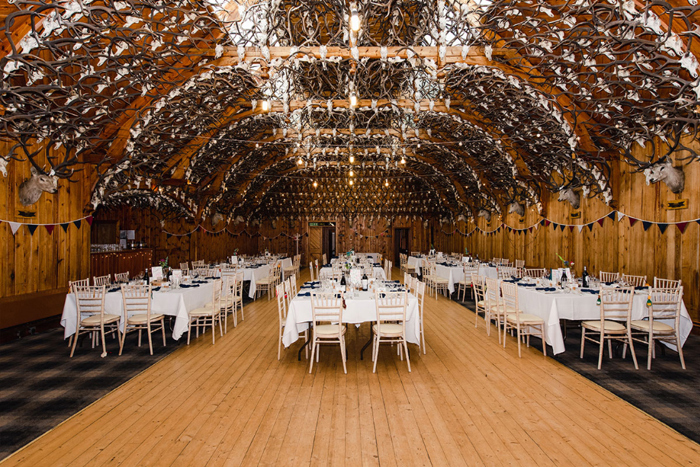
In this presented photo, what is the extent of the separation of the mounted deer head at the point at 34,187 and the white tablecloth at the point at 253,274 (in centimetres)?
506

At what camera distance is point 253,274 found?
448 inches

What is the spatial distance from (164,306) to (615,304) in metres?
7.05

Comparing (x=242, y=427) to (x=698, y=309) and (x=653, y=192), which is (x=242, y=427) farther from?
(x=653, y=192)

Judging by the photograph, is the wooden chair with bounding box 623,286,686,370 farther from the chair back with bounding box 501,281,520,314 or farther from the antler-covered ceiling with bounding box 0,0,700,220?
the antler-covered ceiling with bounding box 0,0,700,220

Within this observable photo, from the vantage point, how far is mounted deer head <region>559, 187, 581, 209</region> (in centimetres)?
977

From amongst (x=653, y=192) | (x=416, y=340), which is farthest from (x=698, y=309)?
(x=416, y=340)

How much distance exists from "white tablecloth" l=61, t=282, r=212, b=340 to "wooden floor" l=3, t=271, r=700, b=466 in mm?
866

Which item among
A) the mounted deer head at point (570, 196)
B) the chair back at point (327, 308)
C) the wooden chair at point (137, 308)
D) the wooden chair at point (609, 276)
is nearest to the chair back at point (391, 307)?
the chair back at point (327, 308)

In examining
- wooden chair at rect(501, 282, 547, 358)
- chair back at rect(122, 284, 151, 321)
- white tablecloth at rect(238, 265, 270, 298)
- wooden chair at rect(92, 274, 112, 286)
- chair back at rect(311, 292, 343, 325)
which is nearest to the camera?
chair back at rect(311, 292, 343, 325)

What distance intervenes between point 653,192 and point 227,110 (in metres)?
10.3

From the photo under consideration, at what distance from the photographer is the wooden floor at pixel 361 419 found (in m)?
3.20

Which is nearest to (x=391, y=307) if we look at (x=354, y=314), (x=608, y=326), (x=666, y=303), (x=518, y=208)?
(x=354, y=314)

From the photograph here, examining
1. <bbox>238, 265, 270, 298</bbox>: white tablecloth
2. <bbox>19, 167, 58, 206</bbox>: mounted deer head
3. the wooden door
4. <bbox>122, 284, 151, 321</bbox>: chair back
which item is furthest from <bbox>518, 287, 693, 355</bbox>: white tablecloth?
the wooden door

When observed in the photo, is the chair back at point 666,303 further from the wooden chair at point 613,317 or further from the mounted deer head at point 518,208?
the mounted deer head at point 518,208
